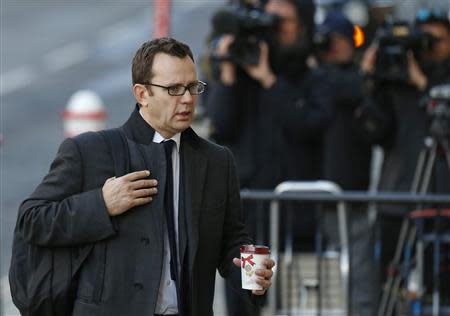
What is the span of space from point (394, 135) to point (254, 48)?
1061 millimetres

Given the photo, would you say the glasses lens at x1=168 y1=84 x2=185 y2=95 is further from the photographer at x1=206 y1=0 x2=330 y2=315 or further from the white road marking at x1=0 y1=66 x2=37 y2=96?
the white road marking at x1=0 y1=66 x2=37 y2=96

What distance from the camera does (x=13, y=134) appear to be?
19.3 m

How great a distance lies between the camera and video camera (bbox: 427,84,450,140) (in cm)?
862

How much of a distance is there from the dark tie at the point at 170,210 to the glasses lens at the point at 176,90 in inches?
9.1

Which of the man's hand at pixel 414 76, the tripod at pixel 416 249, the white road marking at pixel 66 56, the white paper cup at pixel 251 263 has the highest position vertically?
the man's hand at pixel 414 76

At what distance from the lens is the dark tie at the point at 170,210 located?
5641 mm

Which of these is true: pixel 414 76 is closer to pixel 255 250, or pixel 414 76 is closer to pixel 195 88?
pixel 195 88

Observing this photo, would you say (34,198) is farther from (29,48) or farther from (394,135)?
(29,48)

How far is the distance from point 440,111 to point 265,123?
131 centimetres

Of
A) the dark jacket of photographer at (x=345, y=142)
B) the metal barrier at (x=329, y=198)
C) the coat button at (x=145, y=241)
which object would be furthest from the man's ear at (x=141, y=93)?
the dark jacket of photographer at (x=345, y=142)

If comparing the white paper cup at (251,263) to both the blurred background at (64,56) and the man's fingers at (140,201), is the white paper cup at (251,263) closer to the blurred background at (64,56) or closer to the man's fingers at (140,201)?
the man's fingers at (140,201)

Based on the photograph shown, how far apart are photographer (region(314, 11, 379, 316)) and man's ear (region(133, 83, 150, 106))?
Answer: 3.48 meters

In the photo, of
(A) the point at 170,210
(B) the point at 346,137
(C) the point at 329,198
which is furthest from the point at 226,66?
(A) the point at 170,210

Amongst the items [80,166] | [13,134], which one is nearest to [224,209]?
[80,166]
